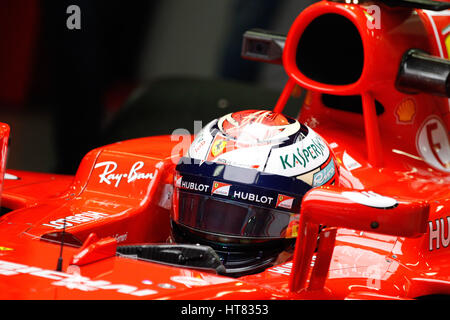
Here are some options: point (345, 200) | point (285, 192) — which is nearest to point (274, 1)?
point (285, 192)

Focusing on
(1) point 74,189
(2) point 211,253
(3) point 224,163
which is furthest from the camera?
(1) point 74,189

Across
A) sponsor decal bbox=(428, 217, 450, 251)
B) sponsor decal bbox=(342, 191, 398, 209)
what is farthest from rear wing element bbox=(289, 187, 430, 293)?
sponsor decal bbox=(428, 217, 450, 251)

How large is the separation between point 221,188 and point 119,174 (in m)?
0.52

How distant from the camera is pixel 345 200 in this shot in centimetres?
160

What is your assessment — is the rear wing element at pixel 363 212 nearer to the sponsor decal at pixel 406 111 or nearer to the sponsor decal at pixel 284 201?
the sponsor decal at pixel 284 201

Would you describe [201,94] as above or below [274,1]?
below

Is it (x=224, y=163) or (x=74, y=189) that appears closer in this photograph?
(x=224, y=163)

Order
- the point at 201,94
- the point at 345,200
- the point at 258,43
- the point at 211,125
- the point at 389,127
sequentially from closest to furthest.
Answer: the point at 345,200, the point at 211,125, the point at 389,127, the point at 258,43, the point at 201,94

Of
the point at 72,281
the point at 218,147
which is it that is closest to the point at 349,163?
the point at 218,147

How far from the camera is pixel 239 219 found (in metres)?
1.97

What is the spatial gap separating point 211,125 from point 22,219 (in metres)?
0.62

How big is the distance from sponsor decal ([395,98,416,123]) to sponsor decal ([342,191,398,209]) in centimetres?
102

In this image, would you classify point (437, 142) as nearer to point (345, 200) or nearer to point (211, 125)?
point (211, 125)

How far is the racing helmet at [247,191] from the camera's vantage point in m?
1.97
